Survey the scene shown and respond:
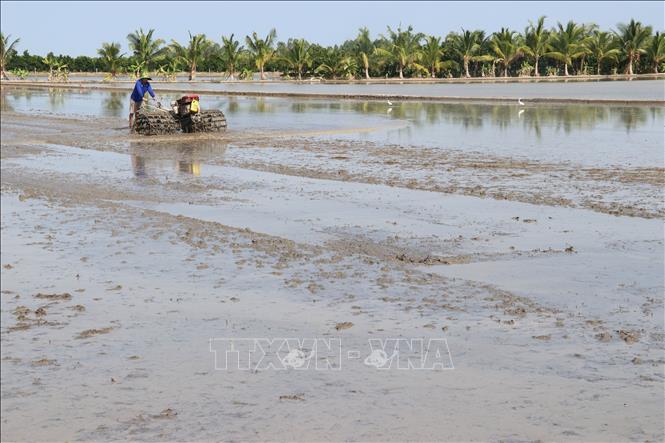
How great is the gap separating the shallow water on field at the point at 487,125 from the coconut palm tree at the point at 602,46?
48429 mm

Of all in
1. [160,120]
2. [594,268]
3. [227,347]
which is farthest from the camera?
[160,120]

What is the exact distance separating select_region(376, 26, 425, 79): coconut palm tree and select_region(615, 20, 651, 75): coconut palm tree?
1737 centimetres

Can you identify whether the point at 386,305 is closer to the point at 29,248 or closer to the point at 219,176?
the point at 29,248

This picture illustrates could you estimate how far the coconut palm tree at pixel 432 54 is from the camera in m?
84.9

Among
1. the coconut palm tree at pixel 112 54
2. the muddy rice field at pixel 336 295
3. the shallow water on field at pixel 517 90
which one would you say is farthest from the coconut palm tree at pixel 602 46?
the muddy rice field at pixel 336 295

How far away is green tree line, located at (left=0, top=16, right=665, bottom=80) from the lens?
268 ft

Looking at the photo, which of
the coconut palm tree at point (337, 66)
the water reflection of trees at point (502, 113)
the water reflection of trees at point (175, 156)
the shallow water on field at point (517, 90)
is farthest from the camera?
the coconut palm tree at point (337, 66)

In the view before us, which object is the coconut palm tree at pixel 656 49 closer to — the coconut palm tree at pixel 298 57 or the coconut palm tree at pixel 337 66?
the coconut palm tree at pixel 337 66

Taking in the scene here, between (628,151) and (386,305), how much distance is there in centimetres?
1196

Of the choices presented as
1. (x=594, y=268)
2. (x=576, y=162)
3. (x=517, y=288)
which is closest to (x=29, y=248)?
(x=517, y=288)

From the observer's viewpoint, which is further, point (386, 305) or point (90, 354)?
point (386, 305)

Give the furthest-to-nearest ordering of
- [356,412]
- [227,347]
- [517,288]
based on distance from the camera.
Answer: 1. [517,288]
2. [227,347]
3. [356,412]

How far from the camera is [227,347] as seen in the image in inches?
229

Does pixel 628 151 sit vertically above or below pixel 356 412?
above
